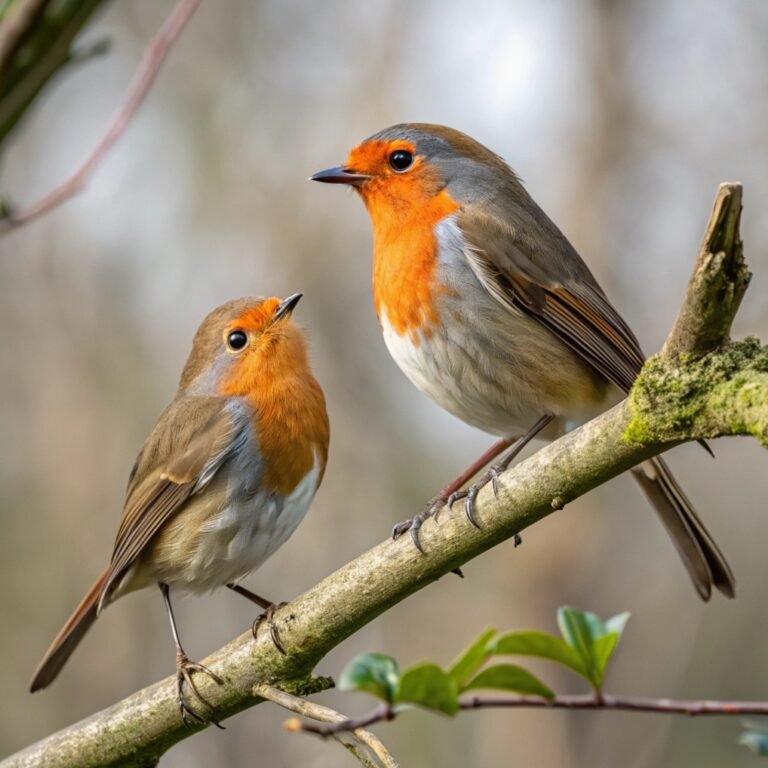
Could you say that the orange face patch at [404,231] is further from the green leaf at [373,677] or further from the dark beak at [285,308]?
the green leaf at [373,677]

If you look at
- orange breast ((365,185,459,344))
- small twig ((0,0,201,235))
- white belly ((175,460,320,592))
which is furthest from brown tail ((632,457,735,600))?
small twig ((0,0,201,235))

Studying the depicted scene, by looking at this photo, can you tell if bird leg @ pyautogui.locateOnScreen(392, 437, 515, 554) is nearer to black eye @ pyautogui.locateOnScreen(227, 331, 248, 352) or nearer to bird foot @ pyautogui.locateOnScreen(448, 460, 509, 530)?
bird foot @ pyautogui.locateOnScreen(448, 460, 509, 530)

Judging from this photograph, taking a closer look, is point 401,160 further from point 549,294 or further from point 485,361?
point 485,361

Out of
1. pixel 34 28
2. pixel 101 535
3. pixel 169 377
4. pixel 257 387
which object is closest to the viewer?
pixel 34 28

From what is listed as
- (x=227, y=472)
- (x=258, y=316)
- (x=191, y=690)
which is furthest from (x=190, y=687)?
(x=258, y=316)

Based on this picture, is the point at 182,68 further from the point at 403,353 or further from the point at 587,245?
the point at 403,353

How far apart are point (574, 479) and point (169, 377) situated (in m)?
6.18

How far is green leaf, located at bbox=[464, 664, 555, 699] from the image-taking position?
1521mm

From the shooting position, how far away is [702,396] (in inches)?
67.7

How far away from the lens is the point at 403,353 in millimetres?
3176

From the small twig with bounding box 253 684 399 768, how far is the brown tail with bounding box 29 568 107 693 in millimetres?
1166

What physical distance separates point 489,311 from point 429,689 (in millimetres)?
1865

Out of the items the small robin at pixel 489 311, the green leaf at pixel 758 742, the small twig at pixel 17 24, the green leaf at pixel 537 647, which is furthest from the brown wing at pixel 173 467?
the green leaf at pixel 758 742

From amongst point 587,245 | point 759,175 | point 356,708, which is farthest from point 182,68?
point 356,708
